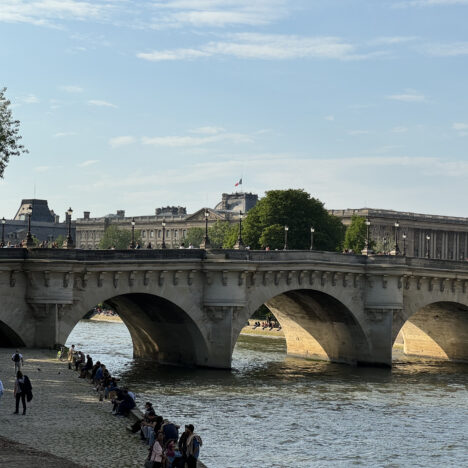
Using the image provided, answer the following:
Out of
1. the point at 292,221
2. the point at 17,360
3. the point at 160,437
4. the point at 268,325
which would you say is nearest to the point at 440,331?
the point at 268,325

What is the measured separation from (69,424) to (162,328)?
114 ft

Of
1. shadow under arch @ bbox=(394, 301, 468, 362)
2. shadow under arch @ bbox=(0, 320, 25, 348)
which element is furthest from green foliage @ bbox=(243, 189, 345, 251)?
shadow under arch @ bbox=(0, 320, 25, 348)

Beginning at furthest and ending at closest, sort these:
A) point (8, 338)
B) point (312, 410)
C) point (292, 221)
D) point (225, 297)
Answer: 1. point (292, 221)
2. point (225, 297)
3. point (8, 338)
4. point (312, 410)

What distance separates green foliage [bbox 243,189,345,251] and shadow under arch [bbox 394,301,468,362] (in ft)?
85.5

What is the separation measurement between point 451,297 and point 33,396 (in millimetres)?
49234

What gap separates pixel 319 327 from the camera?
278ft

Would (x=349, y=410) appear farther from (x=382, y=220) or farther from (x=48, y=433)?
(x=382, y=220)

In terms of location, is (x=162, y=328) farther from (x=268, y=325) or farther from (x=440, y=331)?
(x=268, y=325)

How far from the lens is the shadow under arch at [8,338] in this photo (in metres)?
61.2

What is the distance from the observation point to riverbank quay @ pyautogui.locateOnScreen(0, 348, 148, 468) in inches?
1404

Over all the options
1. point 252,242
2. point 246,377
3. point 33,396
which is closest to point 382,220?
point 252,242

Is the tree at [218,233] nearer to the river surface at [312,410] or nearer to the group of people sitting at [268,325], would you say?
the group of people sitting at [268,325]

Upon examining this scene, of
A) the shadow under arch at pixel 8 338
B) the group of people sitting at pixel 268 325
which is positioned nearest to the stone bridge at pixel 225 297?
the shadow under arch at pixel 8 338

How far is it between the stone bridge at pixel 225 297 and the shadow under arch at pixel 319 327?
0.10m
